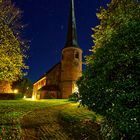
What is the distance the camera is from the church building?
5512cm

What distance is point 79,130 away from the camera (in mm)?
13055

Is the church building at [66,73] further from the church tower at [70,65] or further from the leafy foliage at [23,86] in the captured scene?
the leafy foliage at [23,86]

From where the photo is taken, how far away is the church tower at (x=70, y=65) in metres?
54.9

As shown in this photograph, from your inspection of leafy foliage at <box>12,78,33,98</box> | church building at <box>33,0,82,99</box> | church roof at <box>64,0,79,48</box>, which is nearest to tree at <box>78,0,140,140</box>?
church building at <box>33,0,82,99</box>

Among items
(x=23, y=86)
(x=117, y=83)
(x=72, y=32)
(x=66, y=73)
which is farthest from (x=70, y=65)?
(x=117, y=83)

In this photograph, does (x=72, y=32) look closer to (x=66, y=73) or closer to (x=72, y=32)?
(x=72, y=32)

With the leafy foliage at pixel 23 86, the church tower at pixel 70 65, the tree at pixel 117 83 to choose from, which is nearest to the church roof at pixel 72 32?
the church tower at pixel 70 65

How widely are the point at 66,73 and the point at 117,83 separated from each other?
1871 inches

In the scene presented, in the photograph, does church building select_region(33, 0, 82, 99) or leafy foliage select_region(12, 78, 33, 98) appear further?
leafy foliage select_region(12, 78, 33, 98)

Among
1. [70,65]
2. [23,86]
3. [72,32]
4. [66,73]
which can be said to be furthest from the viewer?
[23,86]

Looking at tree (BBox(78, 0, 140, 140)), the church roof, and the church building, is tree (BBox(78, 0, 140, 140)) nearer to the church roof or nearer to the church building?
the church building

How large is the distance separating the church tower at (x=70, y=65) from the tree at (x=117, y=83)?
4440 centimetres

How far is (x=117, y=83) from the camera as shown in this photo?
8.40m

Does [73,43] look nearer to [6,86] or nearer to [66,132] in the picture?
[6,86]
